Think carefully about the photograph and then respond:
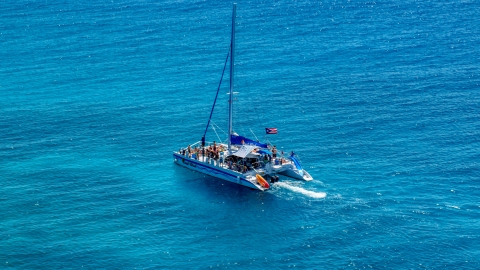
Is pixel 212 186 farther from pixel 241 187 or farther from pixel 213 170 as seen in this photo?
pixel 241 187

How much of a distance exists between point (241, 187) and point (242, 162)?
5.13m

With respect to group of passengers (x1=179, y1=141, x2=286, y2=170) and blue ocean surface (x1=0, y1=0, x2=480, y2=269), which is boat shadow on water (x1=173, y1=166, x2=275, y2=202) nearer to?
blue ocean surface (x1=0, y1=0, x2=480, y2=269)

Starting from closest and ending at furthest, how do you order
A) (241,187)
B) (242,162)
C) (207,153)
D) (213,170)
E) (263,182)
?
(263,182) < (241,187) < (242,162) < (213,170) < (207,153)

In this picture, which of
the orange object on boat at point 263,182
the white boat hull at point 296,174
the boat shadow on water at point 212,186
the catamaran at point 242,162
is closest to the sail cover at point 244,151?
the catamaran at point 242,162

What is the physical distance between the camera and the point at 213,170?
455 feet

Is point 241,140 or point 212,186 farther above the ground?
point 241,140

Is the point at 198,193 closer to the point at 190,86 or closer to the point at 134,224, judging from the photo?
the point at 134,224

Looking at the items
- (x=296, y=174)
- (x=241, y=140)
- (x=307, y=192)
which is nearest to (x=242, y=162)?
(x=241, y=140)

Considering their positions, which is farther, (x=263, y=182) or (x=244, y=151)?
(x=244, y=151)

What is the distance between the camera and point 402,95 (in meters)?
174

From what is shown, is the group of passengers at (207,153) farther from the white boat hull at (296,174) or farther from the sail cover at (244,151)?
the white boat hull at (296,174)

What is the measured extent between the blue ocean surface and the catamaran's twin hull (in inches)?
56.8

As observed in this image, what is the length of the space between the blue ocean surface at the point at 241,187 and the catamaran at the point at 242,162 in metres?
2.04

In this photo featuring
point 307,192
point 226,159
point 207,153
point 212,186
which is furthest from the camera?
point 207,153
